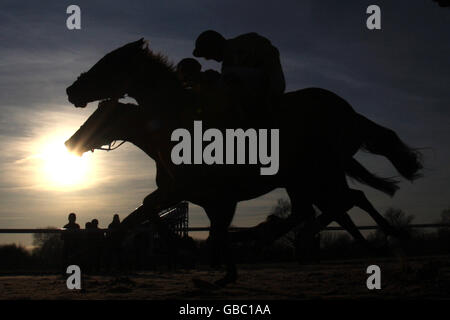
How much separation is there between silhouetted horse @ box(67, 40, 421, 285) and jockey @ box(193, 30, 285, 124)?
0.82ft

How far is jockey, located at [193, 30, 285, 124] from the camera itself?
6559 mm

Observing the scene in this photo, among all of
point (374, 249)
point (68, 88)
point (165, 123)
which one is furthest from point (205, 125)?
point (374, 249)

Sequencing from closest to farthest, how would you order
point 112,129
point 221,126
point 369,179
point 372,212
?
point 221,126 → point 112,129 → point 372,212 → point 369,179

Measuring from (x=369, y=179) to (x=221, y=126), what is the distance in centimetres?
238

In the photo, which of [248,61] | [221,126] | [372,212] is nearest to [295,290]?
[372,212]

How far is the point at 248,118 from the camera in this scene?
667cm

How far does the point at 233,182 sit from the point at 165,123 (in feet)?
3.25

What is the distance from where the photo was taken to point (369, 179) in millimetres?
7852

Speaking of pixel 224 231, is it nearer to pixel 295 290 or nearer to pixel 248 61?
pixel 295 290

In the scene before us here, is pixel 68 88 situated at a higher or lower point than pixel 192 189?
higher

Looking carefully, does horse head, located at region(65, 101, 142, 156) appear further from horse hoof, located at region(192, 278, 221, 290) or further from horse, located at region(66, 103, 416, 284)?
horse hoof, located at region(192, 278, 221, 290)
